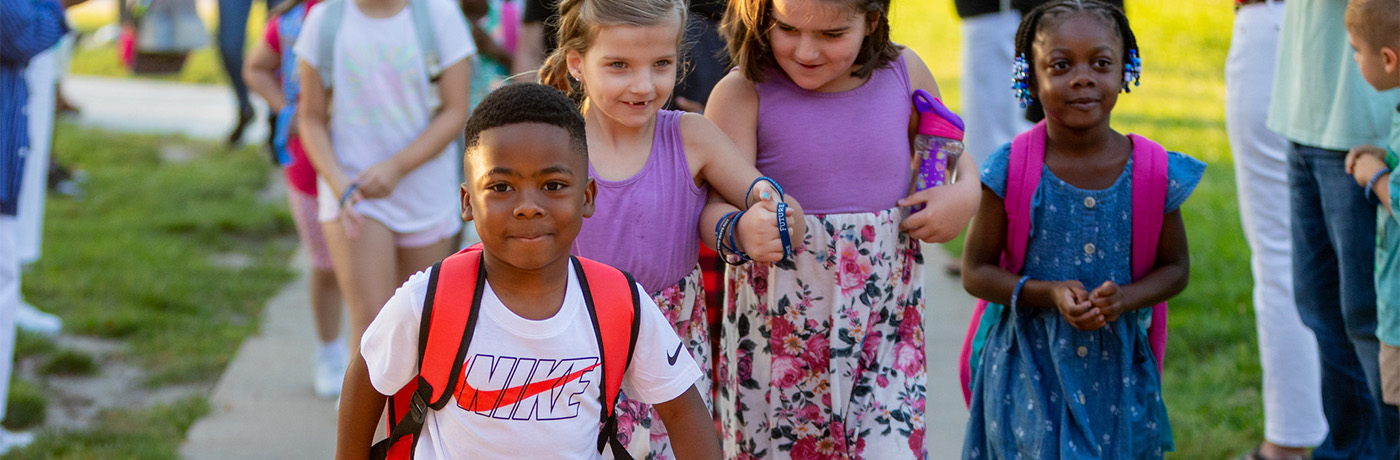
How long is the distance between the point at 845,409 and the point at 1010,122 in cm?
354

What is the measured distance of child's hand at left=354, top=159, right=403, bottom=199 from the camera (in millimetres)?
3969

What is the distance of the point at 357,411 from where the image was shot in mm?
2355

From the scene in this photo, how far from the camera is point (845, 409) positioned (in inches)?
122

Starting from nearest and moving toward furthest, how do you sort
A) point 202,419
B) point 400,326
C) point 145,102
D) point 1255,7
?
point 400,326, point 1255,7, point 202,419, point 145,102

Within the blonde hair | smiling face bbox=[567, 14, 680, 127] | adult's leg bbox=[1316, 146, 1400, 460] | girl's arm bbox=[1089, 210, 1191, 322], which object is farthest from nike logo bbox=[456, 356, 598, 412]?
adult's leg bbox=[1316, 146, 1400, 460]

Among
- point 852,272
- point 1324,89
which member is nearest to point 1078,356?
point 852,272

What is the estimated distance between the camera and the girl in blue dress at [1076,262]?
302cm

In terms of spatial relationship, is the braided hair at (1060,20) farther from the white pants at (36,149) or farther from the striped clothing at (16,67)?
the white pants at (36,149)

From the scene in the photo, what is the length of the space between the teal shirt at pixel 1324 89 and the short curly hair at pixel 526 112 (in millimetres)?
2090

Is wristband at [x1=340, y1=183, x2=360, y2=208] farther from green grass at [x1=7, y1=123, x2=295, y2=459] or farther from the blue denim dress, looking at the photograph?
the blue denim dress

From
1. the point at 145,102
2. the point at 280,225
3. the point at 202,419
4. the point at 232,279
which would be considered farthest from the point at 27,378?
the point at 145,102

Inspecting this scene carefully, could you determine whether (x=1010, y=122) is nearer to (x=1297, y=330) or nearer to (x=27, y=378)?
(x=1297, y=330)

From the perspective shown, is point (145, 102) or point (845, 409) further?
point (145, 102)

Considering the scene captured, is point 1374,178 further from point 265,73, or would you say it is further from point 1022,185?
point 265,73
